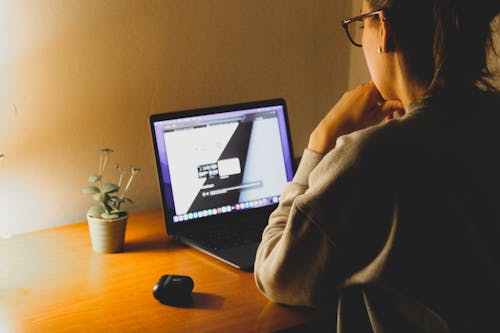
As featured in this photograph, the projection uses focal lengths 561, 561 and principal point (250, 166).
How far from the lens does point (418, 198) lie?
86 centimetres

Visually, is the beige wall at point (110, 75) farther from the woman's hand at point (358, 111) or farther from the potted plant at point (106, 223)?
the woman's hand at point (358, 111)

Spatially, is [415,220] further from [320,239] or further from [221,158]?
[221,158]

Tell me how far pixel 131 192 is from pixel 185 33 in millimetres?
500

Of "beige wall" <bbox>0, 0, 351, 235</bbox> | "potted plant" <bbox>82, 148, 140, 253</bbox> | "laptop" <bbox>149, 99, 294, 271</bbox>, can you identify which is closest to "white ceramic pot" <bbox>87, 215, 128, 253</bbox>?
"potted plant" <bbox>82, 148, 140, 253</bbox>

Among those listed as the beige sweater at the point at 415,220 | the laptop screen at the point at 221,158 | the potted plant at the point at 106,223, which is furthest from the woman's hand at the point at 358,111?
the potted plant at the point at 106,223

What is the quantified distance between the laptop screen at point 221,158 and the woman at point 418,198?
22.3 inches

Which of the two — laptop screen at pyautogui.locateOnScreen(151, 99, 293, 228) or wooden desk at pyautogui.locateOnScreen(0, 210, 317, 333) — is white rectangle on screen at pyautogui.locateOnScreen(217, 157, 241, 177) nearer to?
laptop screen at pyautogui.locateOnScreen(151, 99, 293, 228)

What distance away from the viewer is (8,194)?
59.7 inches

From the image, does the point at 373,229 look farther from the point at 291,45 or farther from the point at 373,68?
the point at 291,45

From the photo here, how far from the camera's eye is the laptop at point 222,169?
1455mm

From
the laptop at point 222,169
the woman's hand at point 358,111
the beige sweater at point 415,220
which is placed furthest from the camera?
the laptop at point 222,169

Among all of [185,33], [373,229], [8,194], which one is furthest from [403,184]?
[8,194]

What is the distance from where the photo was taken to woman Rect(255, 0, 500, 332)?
0.86 m

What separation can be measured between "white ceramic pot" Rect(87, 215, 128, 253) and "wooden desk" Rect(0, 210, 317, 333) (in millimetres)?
22
